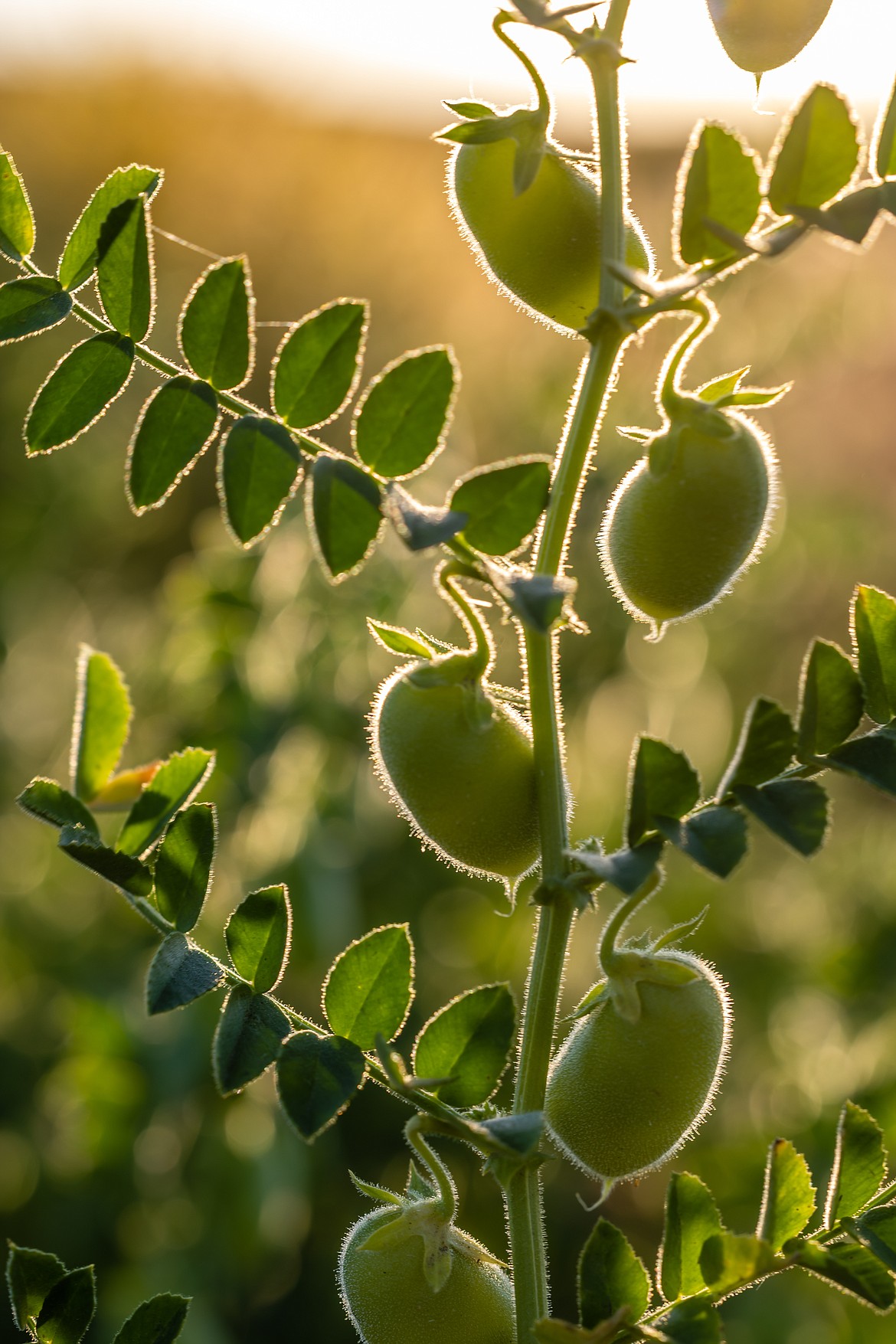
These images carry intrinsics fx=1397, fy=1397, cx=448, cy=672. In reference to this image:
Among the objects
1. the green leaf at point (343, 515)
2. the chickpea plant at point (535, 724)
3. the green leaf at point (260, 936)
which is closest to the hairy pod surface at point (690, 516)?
the chickpea plant at point (535, 724)

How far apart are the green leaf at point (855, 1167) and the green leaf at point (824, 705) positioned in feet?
0.57

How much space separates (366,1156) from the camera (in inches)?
85.0

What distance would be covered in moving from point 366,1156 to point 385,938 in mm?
1654

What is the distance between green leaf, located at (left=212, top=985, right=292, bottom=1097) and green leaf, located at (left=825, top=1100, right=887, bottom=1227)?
0.26 metres

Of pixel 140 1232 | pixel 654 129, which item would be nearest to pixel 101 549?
pixel 140 1232

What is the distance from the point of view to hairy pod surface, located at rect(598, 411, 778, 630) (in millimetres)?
556

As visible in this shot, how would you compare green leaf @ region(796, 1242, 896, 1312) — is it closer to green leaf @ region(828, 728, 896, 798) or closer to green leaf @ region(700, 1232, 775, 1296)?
green leaf @ region(700, 1232, 775, 1296)

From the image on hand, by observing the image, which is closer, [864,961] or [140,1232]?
[140,1232]

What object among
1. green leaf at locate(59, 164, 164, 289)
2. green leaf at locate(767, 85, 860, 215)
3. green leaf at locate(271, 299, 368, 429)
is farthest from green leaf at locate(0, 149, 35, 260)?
green leaf at locate(767, 85, 860, 215)

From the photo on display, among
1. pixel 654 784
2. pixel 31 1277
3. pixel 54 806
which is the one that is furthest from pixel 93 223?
pixel 31 1277

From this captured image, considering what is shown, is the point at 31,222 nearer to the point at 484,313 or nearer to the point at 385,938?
the point at 385,938

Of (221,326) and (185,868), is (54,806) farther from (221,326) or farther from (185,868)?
(221,326)

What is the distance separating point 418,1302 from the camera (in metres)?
0.57

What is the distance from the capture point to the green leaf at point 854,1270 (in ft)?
1.81
